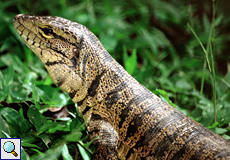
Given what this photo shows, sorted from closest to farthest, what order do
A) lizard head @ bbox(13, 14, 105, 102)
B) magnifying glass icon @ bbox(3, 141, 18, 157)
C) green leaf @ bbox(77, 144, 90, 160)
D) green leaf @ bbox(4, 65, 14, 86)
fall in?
magnifying glass icon @ bbox(3, 141, 18, 157) < green leaf @ bbox(77, 144, 90, 160) < lizard head @ bbox(13, 14, 105, 102) < green leaf @ bbox(4, 65, 14, 86)

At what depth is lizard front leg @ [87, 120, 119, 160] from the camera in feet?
7.78

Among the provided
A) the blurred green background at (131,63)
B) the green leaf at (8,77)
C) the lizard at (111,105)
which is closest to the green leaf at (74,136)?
the blurred green background at (131,63)

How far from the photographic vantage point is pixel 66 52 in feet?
8.64

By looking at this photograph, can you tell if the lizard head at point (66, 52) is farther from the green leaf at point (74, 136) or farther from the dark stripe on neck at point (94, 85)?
the green leaf at point (74, 136)

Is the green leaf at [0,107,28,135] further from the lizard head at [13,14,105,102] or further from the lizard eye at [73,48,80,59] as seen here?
the lizard eye at [73,48,80,59]

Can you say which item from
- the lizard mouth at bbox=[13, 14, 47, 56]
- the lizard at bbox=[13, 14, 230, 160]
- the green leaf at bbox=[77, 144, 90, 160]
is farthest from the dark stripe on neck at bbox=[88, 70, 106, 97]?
the lizard mouth at bbox=[13, 14, 47, 56]

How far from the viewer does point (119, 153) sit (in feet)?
8.27

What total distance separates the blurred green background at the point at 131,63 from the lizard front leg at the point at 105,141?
0.40 ft

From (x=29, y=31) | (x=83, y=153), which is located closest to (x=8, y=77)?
(x=29, y=31)

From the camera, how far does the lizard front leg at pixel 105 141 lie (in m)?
2.37

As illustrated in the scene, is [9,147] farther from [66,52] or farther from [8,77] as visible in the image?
[8,77]

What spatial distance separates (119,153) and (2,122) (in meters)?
1.24

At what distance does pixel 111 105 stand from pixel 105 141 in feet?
1.20

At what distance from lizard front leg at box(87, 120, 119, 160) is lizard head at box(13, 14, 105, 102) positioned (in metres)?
0.41
